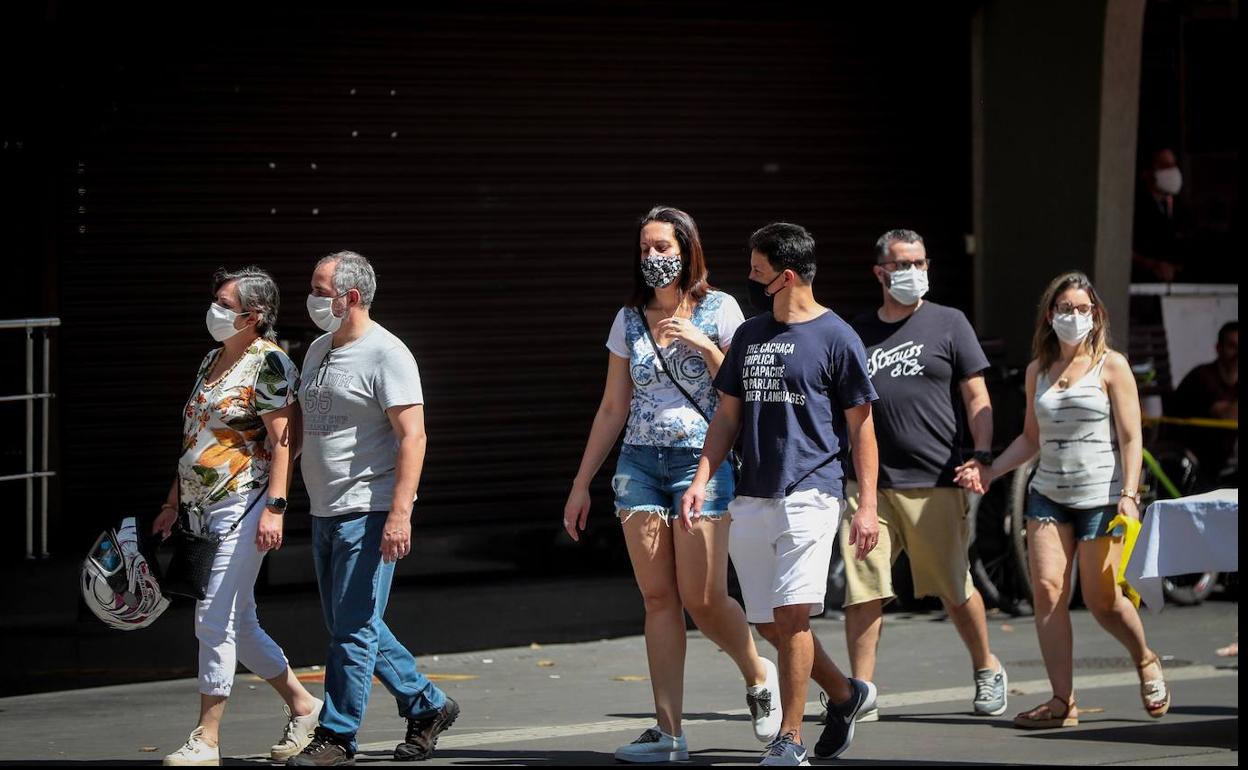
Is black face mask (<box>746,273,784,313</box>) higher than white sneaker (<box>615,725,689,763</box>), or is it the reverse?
black face mask (<box>746,273,784,313</box>)

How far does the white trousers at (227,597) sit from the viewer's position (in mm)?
6633

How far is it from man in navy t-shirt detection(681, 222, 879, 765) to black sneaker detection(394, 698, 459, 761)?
3.99 feet

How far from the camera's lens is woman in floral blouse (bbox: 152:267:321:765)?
665 cm

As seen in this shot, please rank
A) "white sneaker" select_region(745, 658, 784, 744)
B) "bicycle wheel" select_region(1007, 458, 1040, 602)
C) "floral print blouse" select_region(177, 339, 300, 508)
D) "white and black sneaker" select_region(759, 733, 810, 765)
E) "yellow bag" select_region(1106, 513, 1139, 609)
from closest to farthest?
"white and black sneaker" select_region(759, 733, 810, 765) < "floral print blouse" select_region(177, 339, 300, 508) < "white sneaker" select_region(745, 658, 784, 744) < "yellow bag" select_region(1106, 513, 1139, 609) < "bicycle wheel" select_region(1007, 458, 1040, 602)

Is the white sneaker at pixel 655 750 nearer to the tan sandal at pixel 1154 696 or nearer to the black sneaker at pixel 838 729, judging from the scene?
the black sneaker at pixel 838 729

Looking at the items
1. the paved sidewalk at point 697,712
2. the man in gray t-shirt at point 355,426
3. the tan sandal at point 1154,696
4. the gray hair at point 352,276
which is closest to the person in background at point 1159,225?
the paved sidewalk at point 697,712

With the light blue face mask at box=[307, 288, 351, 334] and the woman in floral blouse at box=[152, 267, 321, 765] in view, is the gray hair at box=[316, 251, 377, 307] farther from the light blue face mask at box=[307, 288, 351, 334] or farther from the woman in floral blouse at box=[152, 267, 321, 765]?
the woman in floral blouse at box=[152, 267, 321, 765]

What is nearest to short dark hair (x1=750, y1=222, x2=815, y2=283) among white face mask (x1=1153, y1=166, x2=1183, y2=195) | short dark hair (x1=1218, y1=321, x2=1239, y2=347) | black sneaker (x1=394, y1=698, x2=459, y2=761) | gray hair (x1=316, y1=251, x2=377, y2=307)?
gray hair (x1=316, y1=251, x2=377, y2=307)

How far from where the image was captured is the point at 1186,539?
277 inches

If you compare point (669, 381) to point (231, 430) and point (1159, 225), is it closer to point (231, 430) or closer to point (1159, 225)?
point (231, 430)

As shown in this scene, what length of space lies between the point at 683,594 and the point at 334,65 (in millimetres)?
4948

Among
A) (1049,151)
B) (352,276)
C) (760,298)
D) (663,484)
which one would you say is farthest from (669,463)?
(1049,151)

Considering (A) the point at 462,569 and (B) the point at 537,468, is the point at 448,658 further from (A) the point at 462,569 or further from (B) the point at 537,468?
(B) the point at 537,468

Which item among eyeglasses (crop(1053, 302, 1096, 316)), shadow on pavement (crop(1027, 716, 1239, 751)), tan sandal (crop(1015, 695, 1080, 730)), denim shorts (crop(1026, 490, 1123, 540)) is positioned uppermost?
eyeglasses (crop(1053, 302, 1096, 316))
